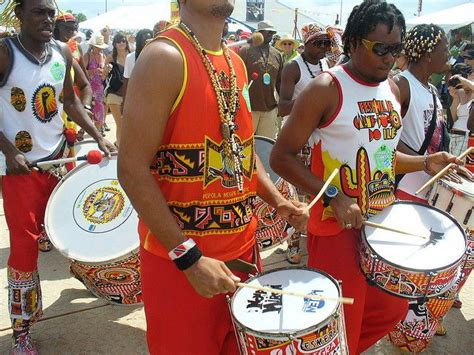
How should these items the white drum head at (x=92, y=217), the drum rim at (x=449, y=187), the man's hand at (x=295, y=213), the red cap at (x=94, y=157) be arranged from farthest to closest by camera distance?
the red cap at (x=94, y=157)
the white drum head at (x=92, y=217)
the drum rim at (x=449, y=187)
the man's hand at (x=295, y=213)

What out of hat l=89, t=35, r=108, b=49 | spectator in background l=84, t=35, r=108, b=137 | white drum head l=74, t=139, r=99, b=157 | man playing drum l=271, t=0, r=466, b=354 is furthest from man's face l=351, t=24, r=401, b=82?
hat l=89, t=35, r=108, b=49

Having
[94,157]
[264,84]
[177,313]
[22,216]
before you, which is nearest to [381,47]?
[177,313]

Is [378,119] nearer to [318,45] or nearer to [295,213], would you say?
[295,213]

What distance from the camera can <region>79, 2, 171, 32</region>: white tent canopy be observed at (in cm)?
2394

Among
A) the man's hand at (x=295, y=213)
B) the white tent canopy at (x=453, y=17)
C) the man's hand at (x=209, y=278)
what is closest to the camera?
the man's hand at (x=209, y=278)

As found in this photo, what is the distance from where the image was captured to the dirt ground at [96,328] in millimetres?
3121

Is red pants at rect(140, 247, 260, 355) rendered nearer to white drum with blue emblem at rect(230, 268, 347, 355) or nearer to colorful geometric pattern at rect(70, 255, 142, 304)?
white drum with blue emblem at rect(230, 268, 347, 355)

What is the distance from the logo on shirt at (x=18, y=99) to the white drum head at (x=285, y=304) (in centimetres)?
178

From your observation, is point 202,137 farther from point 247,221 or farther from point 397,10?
point 397,10

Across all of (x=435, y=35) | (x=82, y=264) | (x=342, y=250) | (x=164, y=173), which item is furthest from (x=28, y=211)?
(x=435, y=35)

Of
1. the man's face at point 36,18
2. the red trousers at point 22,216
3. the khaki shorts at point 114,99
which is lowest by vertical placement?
the khaki shorts at point 114,99

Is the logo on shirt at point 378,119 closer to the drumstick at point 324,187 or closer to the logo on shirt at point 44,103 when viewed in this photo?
the drumstick at point 324,187

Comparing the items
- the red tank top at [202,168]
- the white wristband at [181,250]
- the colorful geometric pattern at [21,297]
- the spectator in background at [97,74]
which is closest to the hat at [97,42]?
the spectator in background at [97,74]

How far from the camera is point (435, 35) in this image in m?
3.16
